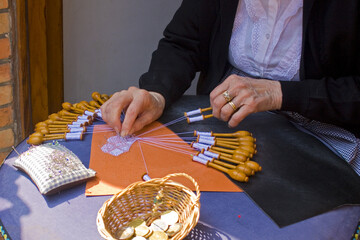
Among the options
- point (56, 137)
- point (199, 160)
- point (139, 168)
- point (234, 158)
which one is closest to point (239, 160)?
point (234, 158)

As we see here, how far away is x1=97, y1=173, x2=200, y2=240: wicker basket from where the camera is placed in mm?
1052

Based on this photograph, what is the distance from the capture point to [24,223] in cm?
107

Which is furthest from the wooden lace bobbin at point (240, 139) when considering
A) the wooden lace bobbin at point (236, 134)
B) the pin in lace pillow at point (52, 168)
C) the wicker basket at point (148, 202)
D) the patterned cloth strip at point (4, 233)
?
the patterned cloth strip at point (4, 233)

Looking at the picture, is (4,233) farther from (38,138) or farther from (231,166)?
(231,166)

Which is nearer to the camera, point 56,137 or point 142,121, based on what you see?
point 56,137

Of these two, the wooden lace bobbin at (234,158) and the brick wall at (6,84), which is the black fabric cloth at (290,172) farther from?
the brick wall at (6,84)

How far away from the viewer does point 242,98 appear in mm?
1502

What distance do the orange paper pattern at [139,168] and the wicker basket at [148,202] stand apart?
0.11 metres

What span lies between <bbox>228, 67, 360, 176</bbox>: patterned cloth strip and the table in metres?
0.33

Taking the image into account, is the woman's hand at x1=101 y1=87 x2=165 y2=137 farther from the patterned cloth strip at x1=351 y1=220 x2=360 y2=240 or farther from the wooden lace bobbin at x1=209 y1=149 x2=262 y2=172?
the patterned cloth strip at x1=351 y1=220 x2=360 y2=240

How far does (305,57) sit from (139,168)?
2.66 ft

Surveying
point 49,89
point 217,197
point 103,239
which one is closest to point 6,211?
point 103,239

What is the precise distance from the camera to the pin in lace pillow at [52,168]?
3.84ft

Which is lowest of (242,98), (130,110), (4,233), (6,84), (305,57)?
(6,84)
